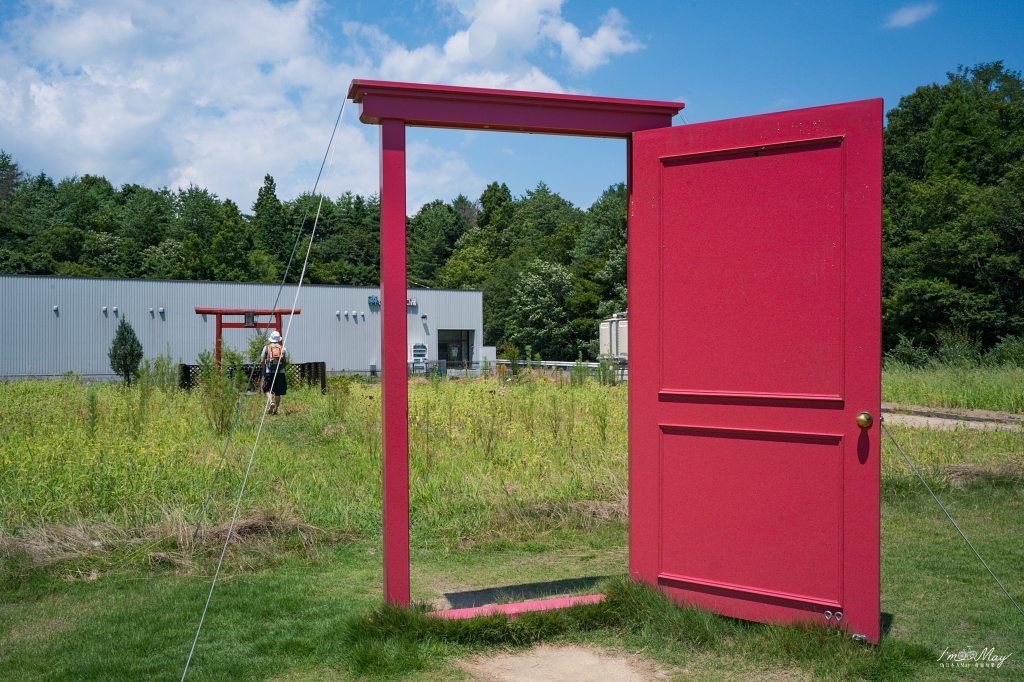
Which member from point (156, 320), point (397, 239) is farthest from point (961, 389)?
point (156, 320)

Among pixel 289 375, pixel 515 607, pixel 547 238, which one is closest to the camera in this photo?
pixel 515 607

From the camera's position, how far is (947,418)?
13016mm

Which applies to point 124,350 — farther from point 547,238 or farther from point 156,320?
point 547,238

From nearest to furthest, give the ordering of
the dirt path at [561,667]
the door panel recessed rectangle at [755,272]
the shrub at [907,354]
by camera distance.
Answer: the dirt path at [561,667] < the door panel recessed rectangle at [755,272] < the shrub at [907,354]

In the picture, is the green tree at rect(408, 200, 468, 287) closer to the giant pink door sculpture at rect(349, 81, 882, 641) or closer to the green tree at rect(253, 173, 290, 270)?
the green tree at rect(253, 173, 290, 270)

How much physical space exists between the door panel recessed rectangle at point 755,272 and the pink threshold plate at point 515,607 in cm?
125

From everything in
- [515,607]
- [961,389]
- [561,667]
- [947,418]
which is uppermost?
[961,389]

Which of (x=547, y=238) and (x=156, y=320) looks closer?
(x=156, y=320)

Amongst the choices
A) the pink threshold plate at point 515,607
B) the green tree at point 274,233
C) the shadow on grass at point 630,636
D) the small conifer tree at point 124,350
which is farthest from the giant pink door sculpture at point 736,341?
the green tree at point 274,233

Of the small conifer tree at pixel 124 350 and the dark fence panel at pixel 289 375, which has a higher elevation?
the small conifer tree at pixel 124 350

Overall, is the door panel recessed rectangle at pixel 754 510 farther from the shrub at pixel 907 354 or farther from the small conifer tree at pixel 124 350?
the shrub at pixel 907 354

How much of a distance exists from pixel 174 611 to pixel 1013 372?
17960 mm

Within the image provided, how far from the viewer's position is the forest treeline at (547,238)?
32.9 m

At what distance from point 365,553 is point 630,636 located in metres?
2.38
